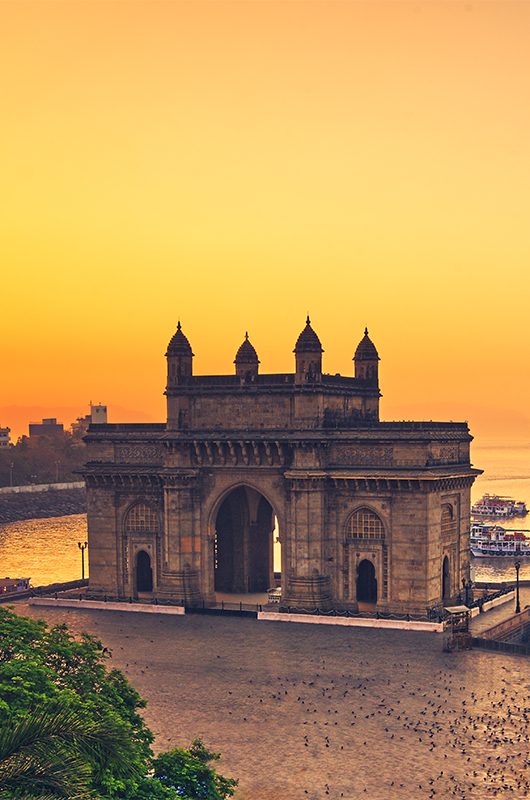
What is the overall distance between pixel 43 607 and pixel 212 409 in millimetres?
15463

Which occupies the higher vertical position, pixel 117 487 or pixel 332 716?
pixel 117 487

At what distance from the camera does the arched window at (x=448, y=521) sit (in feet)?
205

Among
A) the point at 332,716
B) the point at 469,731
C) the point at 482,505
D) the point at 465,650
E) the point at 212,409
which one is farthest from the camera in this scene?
the point at 482,505

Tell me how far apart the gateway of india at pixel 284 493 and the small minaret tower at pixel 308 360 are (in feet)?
0.18

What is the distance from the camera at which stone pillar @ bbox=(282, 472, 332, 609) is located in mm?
61719

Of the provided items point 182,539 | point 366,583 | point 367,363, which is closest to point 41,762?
point 366,583

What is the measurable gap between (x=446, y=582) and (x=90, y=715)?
3848cm

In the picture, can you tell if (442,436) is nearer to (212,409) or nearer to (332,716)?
(212,409)

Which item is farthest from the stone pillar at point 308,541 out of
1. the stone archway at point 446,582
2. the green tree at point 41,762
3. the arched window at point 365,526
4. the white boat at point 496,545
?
the white boat at point 496,545

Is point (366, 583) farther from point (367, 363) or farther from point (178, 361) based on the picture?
point (178, 361)

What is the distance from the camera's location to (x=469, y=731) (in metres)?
39.5

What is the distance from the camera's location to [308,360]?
6297 cm

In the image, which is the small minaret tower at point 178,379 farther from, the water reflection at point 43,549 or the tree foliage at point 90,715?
the water reflection at point 43,549

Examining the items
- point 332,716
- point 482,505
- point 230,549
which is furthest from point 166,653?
point 482,505
